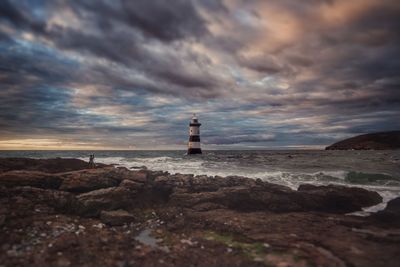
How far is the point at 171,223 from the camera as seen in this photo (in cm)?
1025

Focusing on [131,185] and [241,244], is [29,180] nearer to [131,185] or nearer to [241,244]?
[131,185]

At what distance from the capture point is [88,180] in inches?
513

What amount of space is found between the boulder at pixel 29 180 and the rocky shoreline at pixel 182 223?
0.12 feet

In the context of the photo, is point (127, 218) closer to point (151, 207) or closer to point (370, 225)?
point (151, 207)

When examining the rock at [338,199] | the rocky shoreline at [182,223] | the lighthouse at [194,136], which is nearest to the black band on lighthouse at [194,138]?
the lighthouse at [194,136]

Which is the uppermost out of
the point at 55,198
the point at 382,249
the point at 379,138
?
the point at 379,138

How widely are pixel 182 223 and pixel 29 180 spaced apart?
271 inches

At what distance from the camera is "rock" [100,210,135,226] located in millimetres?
10016

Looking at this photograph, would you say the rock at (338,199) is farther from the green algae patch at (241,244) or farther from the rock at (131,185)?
the rock at (131,185)

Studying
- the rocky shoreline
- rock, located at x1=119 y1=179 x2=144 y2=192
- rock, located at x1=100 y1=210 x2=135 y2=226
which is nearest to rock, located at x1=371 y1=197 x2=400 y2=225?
the rocky shoreline

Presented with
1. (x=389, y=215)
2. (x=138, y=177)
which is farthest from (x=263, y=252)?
(x=138, y=177)

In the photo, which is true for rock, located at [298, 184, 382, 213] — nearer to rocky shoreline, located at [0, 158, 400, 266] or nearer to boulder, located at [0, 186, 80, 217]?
rocky shoreline, located at [0, 158, 400, 266]

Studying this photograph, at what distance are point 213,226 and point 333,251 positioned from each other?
3676 millimetres

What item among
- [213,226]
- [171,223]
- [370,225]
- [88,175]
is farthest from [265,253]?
[88,175]
